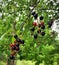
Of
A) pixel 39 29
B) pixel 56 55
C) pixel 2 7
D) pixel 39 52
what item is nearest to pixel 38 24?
pixel 39 29

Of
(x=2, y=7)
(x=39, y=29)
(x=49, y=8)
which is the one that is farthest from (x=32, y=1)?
(x=2, y=7)

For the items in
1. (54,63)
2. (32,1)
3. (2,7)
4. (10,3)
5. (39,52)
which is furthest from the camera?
(2,7)

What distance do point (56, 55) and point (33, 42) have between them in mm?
1585

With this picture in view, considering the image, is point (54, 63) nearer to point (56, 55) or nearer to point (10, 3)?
point (56, 55)

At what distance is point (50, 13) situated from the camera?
497cm

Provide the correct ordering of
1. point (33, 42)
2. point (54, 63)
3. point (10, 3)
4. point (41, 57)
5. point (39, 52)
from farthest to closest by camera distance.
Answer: point (10, 3) → point (33, 42) → point (39, 52) → point (41, 57) → point (54, 63)

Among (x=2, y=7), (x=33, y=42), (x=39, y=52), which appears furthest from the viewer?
(x=2, y=7)

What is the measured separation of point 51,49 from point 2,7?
3310mm

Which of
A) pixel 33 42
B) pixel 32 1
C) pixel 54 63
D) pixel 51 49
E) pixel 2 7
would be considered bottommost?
pixel 54 63

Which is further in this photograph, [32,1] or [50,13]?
[50,13]

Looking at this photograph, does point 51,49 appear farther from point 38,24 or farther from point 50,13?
point 50,13

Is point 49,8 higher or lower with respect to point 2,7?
lower

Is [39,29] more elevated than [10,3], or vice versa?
[10,3]

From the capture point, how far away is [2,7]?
643cm
